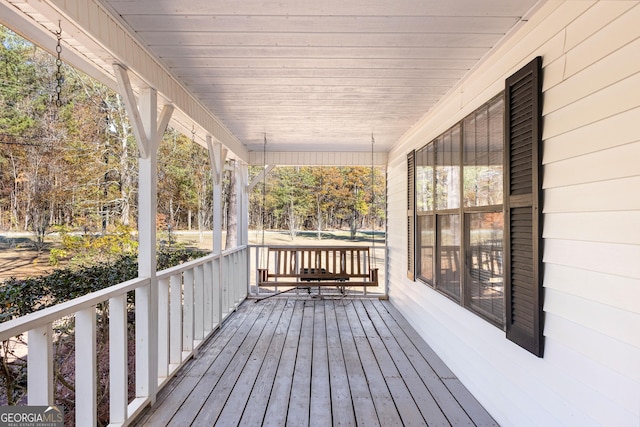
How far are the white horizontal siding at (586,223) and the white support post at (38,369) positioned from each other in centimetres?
234

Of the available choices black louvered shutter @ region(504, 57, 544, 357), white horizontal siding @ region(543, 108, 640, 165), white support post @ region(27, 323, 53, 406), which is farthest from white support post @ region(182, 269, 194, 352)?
white horizontal siding @ region(543, 108, 640, 165)

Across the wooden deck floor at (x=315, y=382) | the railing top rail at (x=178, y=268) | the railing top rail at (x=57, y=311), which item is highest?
the railing top rail at (x=57, y=311)

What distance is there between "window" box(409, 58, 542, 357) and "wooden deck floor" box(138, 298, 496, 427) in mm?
710

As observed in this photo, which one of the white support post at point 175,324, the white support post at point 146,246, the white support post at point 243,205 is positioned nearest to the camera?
the white support post at point 146,246

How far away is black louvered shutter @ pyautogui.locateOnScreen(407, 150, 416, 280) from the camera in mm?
4569

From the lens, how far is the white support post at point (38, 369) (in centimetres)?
154

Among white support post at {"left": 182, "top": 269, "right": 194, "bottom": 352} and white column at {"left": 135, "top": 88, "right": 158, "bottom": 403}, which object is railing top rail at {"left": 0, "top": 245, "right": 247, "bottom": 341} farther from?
white support post at {"left": 182, "top": 269, "right": 194, "bottom": 352}

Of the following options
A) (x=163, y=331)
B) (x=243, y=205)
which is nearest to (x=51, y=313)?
(x=163, y=331)

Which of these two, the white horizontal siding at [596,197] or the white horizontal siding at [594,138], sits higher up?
the white horizontal siding at [594,138]

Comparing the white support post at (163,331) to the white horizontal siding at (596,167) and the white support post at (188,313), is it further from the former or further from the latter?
the white horizontal siding at (596,167)

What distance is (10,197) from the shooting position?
528 cm

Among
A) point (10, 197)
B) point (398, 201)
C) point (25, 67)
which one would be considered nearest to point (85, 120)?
point (25, 67)

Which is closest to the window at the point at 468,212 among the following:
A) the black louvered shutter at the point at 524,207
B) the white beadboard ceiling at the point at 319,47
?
the black louvered shutter at the point at 524,207

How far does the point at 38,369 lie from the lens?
5.08 ft
